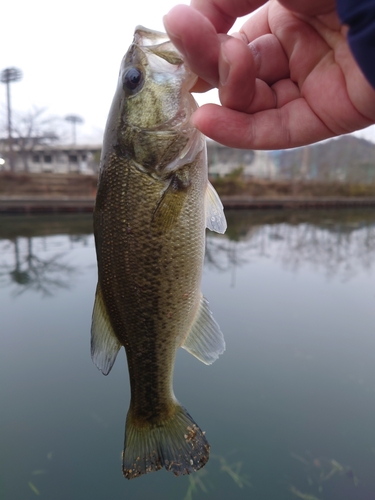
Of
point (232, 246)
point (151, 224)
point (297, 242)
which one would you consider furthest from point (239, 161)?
point (151, 224)

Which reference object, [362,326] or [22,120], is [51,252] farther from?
[22,120]

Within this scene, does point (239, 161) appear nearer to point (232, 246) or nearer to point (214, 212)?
point (232, 246)

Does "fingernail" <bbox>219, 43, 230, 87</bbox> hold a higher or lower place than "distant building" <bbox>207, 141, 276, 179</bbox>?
lower

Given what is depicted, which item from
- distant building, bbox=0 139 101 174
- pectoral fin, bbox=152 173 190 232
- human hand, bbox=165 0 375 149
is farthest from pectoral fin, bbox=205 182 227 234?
distant building, bbox=0 139 101 174

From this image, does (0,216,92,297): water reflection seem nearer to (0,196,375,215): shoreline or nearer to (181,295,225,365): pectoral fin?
(0,196,375,215): shoreline

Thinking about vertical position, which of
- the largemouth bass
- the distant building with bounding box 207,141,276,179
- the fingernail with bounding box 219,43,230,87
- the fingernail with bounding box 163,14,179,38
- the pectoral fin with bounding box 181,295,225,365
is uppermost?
the distant building with bounding box 207,141,276,179

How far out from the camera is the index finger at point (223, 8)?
1.09 m

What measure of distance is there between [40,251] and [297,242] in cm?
918

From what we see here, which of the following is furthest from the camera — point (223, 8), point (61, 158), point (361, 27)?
point (61, 158)

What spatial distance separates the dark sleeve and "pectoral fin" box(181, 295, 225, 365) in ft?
3.33

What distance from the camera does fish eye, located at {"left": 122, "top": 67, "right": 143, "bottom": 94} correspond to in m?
1.28

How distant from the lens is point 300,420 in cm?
399

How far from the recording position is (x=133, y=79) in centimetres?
129

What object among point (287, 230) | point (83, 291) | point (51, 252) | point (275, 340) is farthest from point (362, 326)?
point (287, 230)
